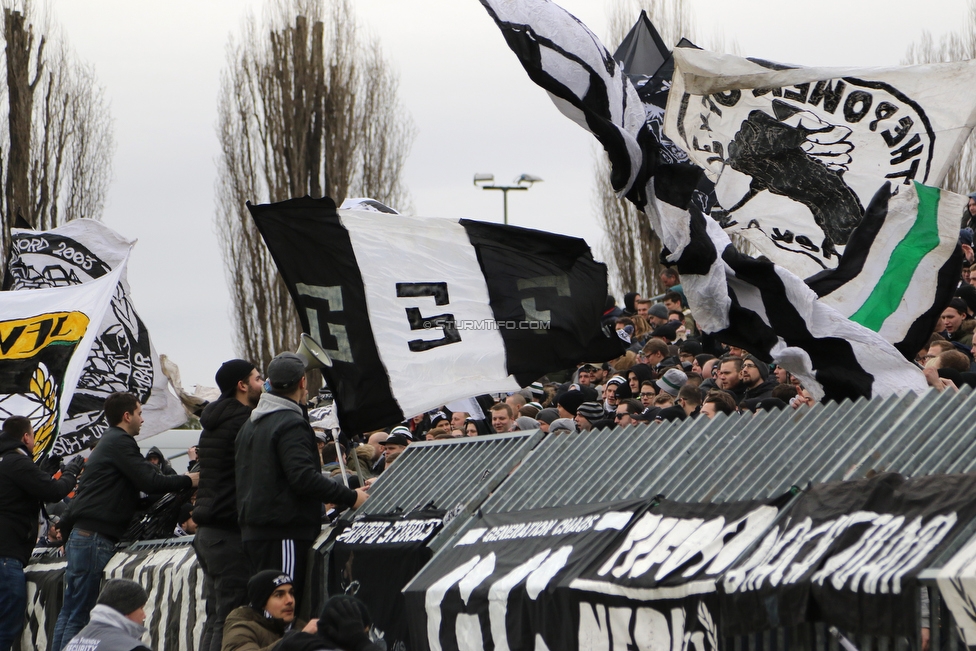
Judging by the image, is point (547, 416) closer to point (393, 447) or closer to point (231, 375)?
point (393, 447)

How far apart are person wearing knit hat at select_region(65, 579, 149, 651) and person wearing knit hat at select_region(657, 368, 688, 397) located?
Result: 551 centimetres

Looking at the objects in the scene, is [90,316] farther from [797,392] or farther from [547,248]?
[797,392]

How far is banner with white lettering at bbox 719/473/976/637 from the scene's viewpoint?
13.8ft

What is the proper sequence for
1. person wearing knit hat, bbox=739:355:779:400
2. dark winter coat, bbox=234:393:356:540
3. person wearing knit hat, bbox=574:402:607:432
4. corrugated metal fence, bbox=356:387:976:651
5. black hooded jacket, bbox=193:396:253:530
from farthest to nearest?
person wearing knit hat, bbox=574:402:607:432
person wearing knit hat, bbox=739:355:779:400
black hooded jacket, bbox=193:396:253:530
dark winter coat, bbox=234:393:356:540
corrugated metal fence, bbox=356:387:976:651

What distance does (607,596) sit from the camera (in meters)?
5.51

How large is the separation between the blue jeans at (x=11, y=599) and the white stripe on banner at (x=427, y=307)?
341cm

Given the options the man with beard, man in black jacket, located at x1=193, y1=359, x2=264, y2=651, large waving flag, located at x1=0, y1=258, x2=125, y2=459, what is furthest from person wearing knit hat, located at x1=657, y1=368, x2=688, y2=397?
large waving flag, located at x1=0, y1=258, x2=125, y2=459

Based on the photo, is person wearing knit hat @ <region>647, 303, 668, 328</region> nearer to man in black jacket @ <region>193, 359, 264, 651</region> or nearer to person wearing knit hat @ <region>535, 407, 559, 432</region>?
person wearing knit hat @ <region>535, 407, 559, 432</region>

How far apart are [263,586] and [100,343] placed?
650cm

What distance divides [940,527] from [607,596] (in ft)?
5.43

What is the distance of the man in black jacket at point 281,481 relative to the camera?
24.5ft

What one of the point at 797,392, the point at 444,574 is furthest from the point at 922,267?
the point at 444,574

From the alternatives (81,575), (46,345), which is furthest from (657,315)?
(81,575)

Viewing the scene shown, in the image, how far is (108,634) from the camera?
687 centimetres
